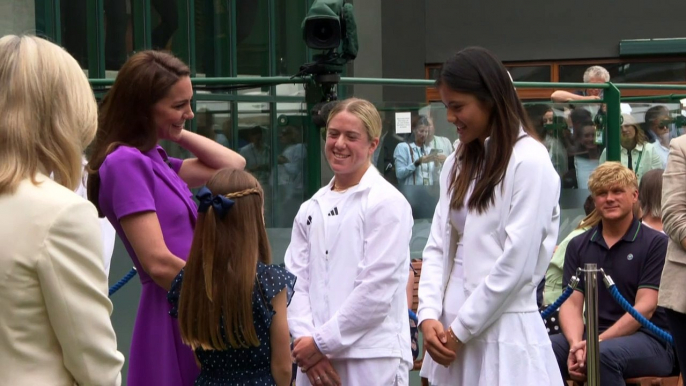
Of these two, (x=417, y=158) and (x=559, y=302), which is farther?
(x=417, y=158)

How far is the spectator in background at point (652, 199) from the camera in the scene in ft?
22.3

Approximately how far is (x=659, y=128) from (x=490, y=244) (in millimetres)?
5255

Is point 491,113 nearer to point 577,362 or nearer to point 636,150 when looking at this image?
point 577,362

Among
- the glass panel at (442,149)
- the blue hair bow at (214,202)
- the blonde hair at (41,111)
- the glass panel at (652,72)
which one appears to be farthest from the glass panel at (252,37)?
the blonde hair at (41,111)

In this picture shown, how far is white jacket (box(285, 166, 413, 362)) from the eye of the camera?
4453 millimetres

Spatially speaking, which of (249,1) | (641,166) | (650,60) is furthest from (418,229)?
(650,60)

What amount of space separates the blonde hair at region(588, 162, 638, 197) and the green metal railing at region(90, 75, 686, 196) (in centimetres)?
132

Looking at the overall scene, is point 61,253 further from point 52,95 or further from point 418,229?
point 418,229

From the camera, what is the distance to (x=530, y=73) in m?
19.5

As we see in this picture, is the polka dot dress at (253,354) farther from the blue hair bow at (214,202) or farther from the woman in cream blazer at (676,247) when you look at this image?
the woman in cream blazer at (676,247)

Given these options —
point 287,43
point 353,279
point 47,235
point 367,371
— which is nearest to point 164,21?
point 287,43

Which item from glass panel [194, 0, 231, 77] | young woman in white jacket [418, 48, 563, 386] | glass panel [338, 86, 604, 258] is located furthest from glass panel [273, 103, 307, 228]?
glass panel [194, 0, 231, 77]

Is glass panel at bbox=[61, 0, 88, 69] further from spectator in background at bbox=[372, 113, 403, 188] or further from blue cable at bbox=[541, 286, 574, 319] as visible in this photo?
blue cable at bbox=[541, 286, 574, 319]

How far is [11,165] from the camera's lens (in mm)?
2418
